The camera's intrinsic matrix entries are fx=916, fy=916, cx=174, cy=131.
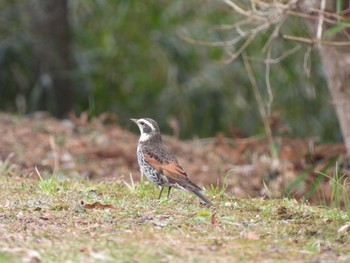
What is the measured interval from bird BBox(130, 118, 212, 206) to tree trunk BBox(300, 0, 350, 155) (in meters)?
2.01

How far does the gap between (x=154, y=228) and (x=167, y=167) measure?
1.78 m

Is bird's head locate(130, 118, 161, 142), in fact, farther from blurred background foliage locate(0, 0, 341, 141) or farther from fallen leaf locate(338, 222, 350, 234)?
blurred background foliage locate(0, 0, 341, 141)

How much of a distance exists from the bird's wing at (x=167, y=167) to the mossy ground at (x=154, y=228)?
0.20 metres

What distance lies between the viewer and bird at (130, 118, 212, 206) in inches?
290

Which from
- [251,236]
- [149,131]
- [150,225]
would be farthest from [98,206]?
[149,131]

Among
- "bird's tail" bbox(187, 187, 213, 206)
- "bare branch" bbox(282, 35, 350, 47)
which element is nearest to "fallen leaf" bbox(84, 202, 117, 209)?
"bird's tail" bbox(187, 187, 213, 206)

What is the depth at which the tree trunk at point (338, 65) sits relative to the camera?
9156 millimetres

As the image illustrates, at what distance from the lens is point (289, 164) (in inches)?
443

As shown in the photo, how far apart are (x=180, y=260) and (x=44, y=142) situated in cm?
738

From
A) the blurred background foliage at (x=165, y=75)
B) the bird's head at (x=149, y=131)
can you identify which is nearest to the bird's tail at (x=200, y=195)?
the bird's head at (x=149, y=131)

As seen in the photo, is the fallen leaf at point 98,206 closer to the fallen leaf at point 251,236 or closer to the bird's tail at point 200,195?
the bird's tail at point 200,195

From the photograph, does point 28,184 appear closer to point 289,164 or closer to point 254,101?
point 289,164

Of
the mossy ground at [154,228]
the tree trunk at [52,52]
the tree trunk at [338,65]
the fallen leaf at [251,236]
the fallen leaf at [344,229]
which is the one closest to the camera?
the mossy ground at [154,228]

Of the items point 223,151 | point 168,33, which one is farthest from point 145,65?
point 223,151
